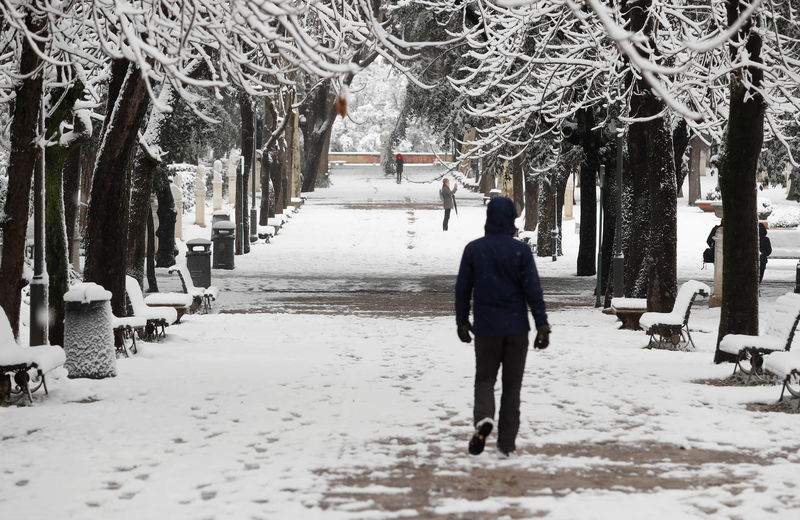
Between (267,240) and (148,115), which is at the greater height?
(148,115)

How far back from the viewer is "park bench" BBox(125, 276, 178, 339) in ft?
50.9

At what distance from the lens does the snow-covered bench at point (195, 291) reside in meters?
19.4

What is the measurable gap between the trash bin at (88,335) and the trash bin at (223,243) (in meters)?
17.7

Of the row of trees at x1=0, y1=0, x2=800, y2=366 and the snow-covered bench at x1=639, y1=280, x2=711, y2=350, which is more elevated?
the row of trees at x1=0, y1=0, x2=800, y2=366

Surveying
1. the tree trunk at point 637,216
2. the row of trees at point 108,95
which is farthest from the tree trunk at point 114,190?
the tree trunk at point 637,216

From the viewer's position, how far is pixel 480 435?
27.6 ft

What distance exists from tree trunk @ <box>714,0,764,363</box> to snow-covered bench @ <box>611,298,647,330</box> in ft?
15.6

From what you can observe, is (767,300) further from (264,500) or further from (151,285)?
(264,500)

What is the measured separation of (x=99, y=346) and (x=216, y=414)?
2489mm

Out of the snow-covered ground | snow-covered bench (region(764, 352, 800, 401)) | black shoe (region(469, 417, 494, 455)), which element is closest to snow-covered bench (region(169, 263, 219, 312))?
the snow-covered ground

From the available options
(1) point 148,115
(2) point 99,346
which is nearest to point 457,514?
(2) point 99,346

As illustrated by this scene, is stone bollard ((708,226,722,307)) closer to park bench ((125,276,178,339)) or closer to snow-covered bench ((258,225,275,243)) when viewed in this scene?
park bench ((125,276,178,339))

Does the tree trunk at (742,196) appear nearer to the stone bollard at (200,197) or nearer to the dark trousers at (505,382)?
the dark trousers at (505,382)

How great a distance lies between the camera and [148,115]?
60.4ft
